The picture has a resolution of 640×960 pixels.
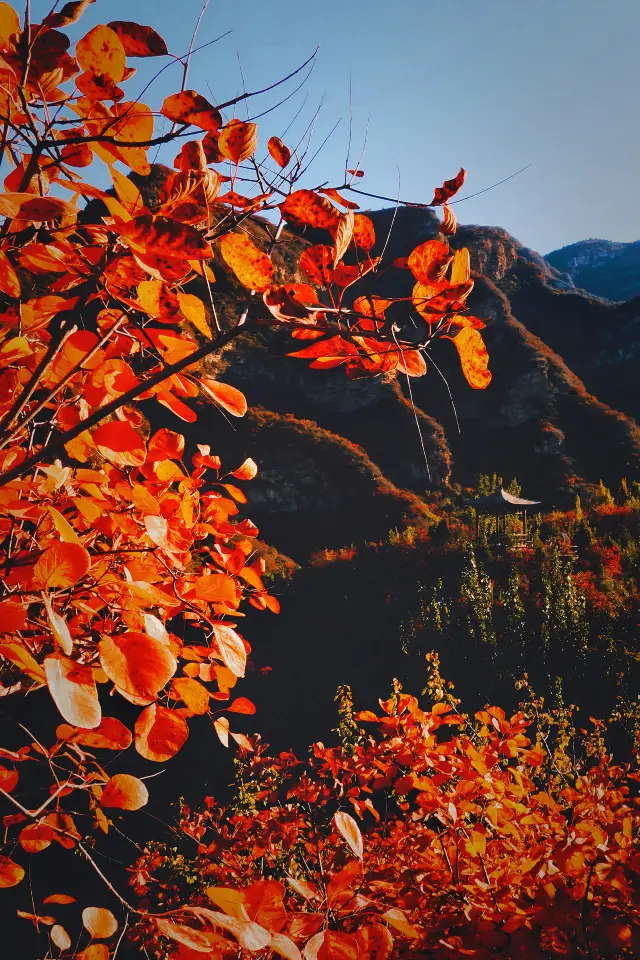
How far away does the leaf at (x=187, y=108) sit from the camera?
58 centimetres

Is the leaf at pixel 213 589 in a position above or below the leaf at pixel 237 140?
below

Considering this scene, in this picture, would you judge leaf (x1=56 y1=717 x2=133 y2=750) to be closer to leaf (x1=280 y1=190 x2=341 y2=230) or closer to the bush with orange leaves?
the bush with orange leaves

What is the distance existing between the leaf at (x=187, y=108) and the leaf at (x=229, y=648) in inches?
28.0

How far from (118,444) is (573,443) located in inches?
587

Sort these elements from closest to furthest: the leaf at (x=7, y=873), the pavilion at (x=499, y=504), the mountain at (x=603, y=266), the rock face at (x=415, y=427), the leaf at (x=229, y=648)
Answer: the leaf at (x=229, y=648) → the leaf at (x=7, y=873) → the pavilion at (x=499, y=504) → the rock face at (x=415, y=427) → the mountain at (x=603, y=266)

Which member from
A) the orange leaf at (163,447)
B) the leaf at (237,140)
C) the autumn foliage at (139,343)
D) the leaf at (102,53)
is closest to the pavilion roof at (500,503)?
the autumn foliage at (139,343)

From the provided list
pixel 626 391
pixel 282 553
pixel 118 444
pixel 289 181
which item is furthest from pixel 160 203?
pixel 626 391

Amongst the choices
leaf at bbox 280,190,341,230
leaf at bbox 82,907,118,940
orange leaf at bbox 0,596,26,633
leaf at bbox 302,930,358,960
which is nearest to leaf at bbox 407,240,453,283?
leaf at bbox 280,190,341,230

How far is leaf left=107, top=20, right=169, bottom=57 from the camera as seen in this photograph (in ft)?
1.85

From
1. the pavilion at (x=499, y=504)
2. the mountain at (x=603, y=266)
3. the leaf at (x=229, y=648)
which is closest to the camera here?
the leaf at (x=229, y=648)

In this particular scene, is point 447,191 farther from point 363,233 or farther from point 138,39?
point 138,39

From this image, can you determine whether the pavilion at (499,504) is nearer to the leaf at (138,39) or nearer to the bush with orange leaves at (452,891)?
the bush with orange leaves at (452,891)

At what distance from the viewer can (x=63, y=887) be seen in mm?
3914

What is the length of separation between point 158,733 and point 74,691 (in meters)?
0.20
